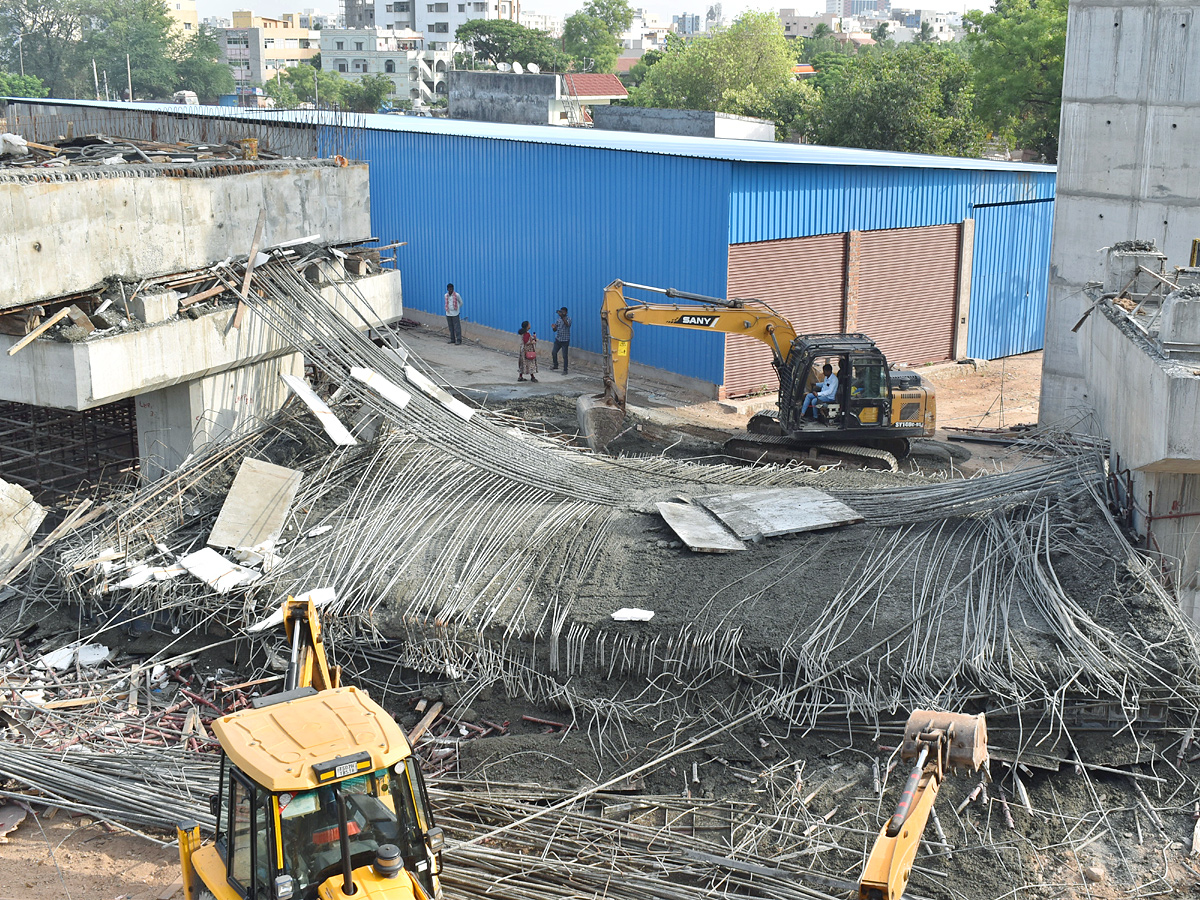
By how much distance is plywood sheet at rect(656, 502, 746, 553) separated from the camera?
11992 mm

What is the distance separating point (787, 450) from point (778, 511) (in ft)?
16.8

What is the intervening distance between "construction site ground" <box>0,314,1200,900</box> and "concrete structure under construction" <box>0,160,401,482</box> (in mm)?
4660

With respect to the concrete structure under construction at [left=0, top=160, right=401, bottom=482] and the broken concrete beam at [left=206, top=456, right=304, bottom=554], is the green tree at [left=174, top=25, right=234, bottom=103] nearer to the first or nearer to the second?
the concrete structure under construction at [left=0, top=160, right=401, bottom=482]

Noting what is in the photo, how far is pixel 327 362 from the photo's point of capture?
15352mm

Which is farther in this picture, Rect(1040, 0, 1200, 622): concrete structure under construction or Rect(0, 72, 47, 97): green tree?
Rect(0, 72, 47, 97): green tree

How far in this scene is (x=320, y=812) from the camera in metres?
6.16

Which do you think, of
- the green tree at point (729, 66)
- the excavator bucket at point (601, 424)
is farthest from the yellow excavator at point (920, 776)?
the green tree at point (729, 66)

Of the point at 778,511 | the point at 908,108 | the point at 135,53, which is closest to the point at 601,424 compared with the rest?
the point at 778,511

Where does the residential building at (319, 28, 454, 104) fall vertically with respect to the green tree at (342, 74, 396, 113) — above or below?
above

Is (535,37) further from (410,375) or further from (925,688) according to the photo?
(925,688)

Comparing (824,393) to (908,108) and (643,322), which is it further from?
(908,108)

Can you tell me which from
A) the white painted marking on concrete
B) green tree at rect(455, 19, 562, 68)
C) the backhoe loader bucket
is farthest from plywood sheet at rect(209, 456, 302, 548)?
green tree at rect(455, 19, 562, 68)

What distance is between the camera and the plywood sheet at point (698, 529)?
39.3 ft

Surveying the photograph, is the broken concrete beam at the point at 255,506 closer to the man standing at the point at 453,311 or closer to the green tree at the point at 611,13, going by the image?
the man standing at the point at 453,311
